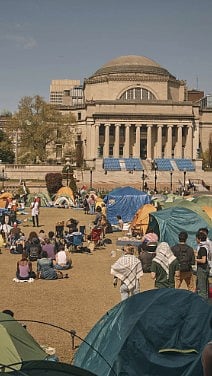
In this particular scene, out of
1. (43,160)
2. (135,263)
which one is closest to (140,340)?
(135,263)

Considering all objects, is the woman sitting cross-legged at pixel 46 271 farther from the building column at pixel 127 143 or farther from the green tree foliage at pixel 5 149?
the building column at pixel 127 143

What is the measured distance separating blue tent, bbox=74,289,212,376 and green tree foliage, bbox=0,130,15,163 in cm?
7449

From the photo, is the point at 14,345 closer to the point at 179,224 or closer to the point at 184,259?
the point at 184,259

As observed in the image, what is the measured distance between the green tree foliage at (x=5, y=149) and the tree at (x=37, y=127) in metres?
4.60

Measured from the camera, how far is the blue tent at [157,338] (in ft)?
25.3

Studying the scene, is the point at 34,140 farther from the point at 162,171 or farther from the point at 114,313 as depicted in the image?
the point at 114,313

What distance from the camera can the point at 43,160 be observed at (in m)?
78.1

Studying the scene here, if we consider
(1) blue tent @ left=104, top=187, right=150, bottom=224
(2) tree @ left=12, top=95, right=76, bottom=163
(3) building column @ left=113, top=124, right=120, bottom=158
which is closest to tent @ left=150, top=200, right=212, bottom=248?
(1) blue tent @ left=104, top=187, right=150, bottom=224

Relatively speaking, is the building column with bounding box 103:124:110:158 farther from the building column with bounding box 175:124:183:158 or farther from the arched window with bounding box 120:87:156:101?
the building column with bounding box 175:124:183:158

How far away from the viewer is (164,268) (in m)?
12.2

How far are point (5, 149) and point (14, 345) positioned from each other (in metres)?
75.9

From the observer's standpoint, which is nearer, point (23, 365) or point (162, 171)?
point (23, 365)

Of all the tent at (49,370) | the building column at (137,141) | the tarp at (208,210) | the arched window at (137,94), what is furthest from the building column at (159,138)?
the tent at (49,370)

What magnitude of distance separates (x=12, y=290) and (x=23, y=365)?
368 inches
